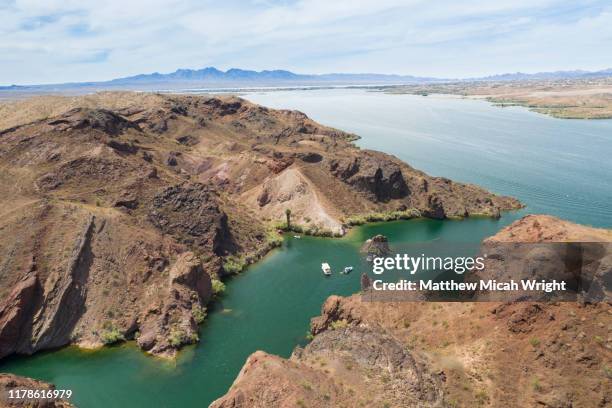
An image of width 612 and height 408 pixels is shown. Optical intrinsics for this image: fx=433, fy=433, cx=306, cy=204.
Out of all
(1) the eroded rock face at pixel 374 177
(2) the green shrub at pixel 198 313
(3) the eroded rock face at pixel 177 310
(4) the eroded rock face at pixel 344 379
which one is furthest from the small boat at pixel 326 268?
(1) the eroded rock face at pixel 374 177

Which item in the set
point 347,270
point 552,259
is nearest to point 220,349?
point 347,270

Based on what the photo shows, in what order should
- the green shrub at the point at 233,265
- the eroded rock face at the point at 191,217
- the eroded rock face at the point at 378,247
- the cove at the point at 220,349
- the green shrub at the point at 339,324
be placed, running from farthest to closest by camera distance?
the eroded rock face at the point at 378,247 → the eroded rock face at the point at 191,217 → the green shrub at the point at 233,265 → the green shrub at the point at 339,324 → the cove at the point at 220,349

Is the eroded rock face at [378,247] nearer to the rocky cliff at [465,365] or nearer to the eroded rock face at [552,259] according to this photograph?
the eroded rock face at [552,259]

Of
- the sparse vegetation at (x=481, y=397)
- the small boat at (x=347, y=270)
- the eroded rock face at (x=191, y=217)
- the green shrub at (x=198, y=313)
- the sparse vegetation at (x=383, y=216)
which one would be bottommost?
the green shrub at (x=198, y=313)

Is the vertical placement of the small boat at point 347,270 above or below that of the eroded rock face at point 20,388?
below

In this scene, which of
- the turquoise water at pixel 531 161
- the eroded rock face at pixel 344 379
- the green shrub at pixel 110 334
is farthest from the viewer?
the turquoise water at pixel 531 161

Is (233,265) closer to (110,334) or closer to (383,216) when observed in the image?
(110,334)

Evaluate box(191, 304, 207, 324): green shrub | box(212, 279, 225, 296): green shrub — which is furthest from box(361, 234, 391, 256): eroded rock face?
box(191, 304, 207, 324): green shrub

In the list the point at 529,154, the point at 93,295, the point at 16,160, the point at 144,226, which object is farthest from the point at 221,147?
the point at 529,154
